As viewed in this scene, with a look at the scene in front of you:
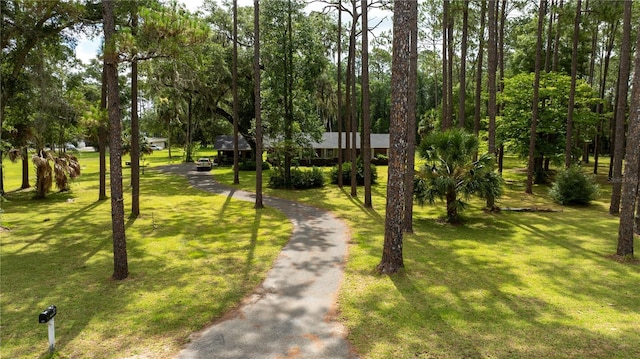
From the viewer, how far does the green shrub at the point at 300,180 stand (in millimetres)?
25538

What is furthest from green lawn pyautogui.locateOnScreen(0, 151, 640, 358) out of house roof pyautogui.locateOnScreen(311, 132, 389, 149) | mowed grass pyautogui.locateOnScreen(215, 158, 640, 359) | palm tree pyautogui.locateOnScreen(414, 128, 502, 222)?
house roof pyautogui.locateOnScreen(311, 132, 389, 149)

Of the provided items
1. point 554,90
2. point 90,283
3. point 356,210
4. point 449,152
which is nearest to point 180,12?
point 90,283

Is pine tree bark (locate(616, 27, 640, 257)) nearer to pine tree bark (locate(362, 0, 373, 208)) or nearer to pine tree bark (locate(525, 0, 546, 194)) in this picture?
pine tree bark (locate(362, 0, 373, 208))

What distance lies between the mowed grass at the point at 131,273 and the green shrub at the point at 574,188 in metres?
13.5

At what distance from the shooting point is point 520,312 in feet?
22.3

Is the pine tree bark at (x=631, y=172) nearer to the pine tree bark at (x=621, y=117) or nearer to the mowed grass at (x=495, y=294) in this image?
the mowed grass at (x=495, y=294)

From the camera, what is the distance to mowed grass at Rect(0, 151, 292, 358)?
6031 millimetres

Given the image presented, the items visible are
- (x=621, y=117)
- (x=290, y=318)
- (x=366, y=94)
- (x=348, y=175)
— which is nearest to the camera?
(x=290, y=318)

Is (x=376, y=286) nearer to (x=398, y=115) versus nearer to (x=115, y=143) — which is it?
(x=398, y=115)

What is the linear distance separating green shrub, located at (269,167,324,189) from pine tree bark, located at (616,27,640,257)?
1779 cm

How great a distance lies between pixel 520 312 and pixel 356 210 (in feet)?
36.2

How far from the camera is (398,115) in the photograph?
839 centimetres

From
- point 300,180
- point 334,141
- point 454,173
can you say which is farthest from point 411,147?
point 334,141

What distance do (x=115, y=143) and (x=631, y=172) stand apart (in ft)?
40.0
